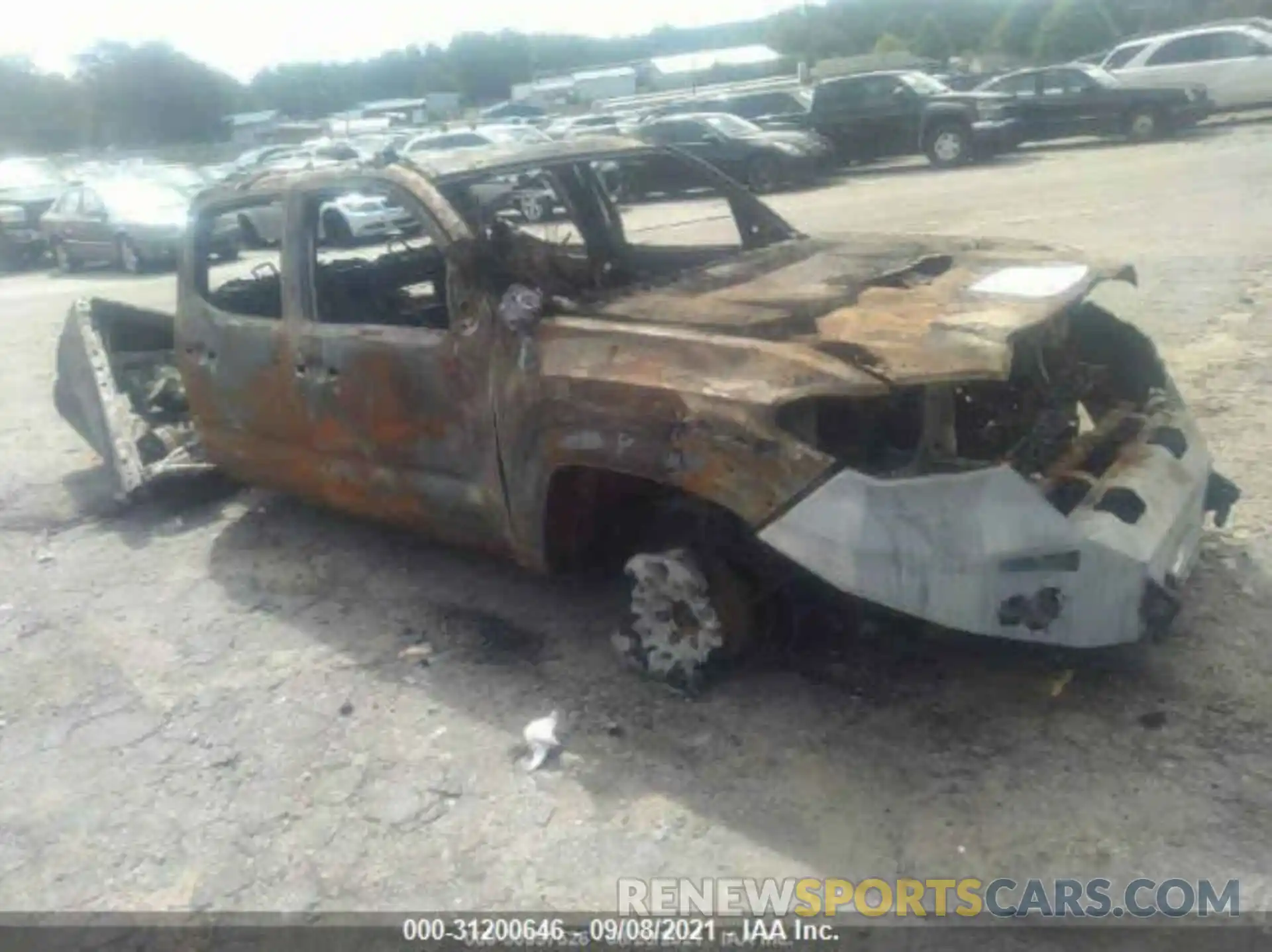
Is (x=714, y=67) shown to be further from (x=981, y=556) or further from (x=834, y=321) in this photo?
(x=981, y=556)

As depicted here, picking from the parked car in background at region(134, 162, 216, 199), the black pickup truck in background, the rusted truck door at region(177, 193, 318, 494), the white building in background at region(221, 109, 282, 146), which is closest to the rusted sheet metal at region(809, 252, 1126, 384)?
the rusted truck door at region(177, 193, 318, 494)

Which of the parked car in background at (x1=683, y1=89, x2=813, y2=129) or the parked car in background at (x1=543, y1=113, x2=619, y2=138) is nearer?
the parked car in background at (x1=683, y1=89, x2=813, y2=129)

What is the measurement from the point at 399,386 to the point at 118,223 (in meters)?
15.0

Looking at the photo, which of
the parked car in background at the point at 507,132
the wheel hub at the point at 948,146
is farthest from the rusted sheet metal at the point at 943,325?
the parked car in background at the point at 507,132

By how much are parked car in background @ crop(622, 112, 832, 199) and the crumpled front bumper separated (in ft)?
53.0

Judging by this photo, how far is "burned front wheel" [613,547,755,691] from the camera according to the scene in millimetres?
3645

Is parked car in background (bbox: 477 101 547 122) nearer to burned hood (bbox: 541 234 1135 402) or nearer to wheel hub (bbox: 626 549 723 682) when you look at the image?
burned hood (bbox: 541 234 1135 402)

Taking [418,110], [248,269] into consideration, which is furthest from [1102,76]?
[418,110]

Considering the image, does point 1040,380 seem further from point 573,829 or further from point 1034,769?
point 573,829

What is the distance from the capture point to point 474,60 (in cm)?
5956

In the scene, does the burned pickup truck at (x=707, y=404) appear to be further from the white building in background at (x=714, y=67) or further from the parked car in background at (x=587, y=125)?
the white building in background at (x=714, y=67)

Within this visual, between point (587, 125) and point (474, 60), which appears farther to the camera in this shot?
A: point (474, 60)

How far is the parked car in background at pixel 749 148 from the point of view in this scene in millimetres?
19219

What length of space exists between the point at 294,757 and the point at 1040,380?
8.53 feet
